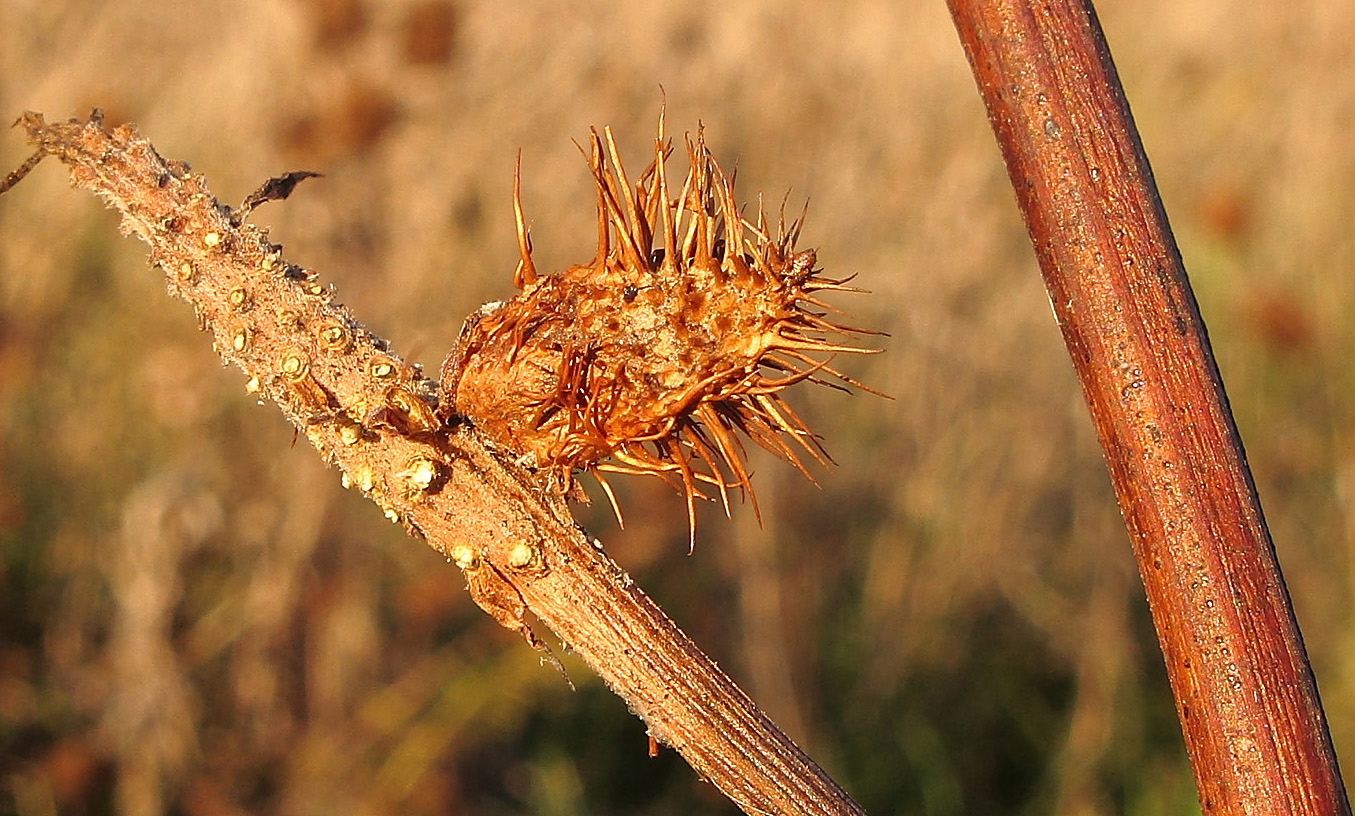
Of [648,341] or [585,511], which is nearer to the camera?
[648,341]

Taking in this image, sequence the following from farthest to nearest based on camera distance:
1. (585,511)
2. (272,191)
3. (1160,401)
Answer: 1. (585,511)
2. (272,191)
3. (1160,401)

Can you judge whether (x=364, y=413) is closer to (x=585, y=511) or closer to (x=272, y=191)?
(x=272, y=191)

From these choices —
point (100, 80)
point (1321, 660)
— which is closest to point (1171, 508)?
point (1321, 660)

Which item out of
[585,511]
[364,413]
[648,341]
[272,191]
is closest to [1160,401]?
[648,341]

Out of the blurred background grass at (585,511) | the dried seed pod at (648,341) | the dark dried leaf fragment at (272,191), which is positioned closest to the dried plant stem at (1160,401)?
the dried seed pod at (648,341)

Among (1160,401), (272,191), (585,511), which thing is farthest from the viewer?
(585,511)

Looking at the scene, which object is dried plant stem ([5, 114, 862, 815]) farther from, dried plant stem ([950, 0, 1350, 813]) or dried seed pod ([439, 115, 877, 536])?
dried plant stem ([950, 0, 1350, 813])

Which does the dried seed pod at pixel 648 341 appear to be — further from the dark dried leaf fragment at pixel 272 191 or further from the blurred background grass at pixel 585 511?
the blurred background grass at pixel 585 511

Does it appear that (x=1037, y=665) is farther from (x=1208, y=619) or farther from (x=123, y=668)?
(x=1208, y=619)
